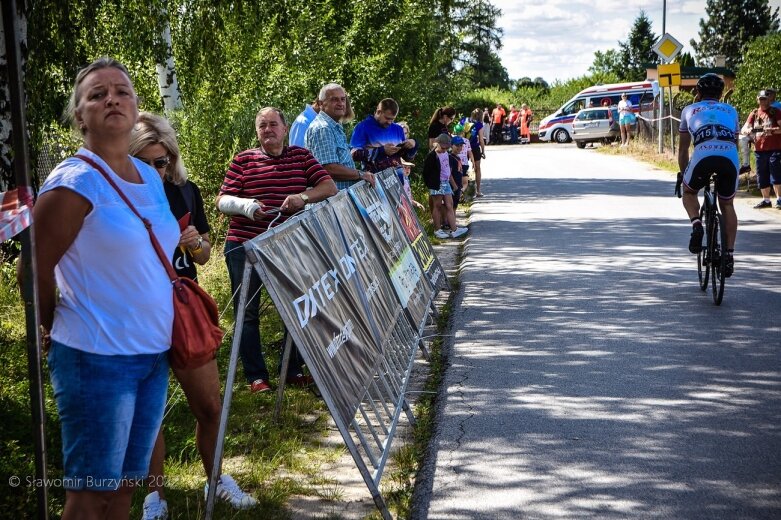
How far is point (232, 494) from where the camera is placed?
14.6ft

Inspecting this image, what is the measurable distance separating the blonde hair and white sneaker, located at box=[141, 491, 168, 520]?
149cm

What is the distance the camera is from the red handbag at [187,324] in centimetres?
333

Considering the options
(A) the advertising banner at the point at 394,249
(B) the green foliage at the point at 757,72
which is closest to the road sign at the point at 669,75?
(B) the green foliage at the point at 757,72

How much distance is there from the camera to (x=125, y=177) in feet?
10.8

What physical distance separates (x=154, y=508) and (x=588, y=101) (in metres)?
44.4

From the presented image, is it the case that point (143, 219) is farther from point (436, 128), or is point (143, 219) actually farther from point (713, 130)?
point (436, 128)

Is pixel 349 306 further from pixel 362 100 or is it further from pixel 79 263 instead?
pixel 362 100

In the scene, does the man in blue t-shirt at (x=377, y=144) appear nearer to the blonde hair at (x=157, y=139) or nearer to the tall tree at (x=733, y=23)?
the blonde hair at (x=157, y=139)

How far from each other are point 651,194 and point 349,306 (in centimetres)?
1529

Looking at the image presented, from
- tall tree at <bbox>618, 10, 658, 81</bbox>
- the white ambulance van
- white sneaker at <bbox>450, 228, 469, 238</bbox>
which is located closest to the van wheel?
the white ambulance van

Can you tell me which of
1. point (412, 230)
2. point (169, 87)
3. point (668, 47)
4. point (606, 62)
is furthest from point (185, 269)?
point (606, 62)

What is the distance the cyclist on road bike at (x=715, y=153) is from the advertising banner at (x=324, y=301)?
459 cm

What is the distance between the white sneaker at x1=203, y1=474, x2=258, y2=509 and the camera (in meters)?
4.42

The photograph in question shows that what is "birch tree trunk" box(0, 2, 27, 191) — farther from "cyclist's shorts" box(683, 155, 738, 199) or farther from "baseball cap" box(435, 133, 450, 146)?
"baseball cap" box(435, 133, 450, 146)
